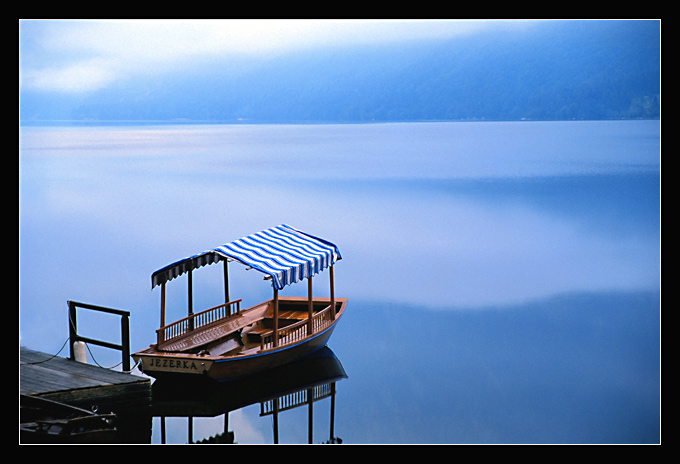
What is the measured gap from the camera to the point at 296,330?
8586 mm

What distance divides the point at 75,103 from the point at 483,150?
19379mm

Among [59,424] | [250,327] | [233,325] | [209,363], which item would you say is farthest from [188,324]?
[59,424]

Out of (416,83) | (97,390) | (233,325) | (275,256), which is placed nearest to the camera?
(97,390)

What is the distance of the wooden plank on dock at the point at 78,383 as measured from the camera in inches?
249

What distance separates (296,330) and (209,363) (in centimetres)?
129

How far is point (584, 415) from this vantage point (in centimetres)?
773

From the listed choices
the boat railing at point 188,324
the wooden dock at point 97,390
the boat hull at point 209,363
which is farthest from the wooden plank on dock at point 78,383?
the boat railing at point 188,324

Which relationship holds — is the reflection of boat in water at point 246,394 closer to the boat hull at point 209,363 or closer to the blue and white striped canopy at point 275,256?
the boat hull at point 209,363

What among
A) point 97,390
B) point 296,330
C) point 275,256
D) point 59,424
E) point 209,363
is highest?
point 275,256

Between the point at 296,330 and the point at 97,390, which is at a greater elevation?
the point at 296,330

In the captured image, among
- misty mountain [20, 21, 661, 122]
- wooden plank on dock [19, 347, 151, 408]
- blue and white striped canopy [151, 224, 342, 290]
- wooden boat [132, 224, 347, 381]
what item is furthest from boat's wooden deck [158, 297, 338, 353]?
misty mountain [20, 21, 661, 122]

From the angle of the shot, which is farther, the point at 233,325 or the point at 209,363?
the point at 233,325

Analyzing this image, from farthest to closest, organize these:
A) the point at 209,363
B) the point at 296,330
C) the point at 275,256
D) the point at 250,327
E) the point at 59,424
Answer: the point at 250,327
the point at 296,330
the point at 275,256
the point at 209,363
the point at 59,424

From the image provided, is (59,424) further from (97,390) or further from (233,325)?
(233,325)
